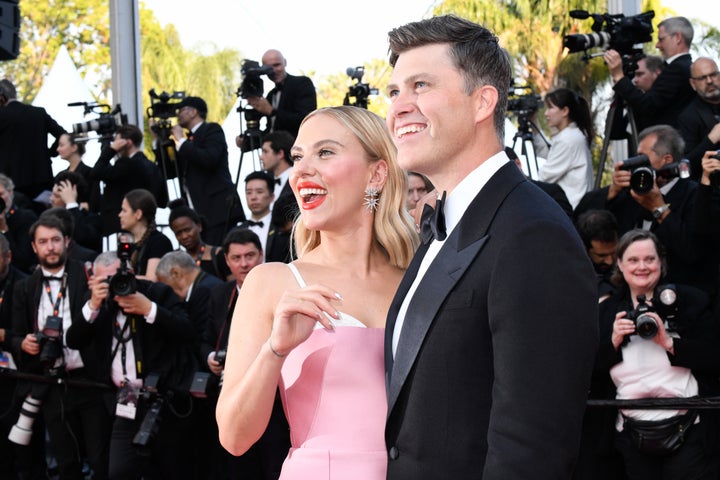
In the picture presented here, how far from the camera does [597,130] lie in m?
8.08

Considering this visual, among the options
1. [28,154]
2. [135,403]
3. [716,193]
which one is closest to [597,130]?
[716,193]

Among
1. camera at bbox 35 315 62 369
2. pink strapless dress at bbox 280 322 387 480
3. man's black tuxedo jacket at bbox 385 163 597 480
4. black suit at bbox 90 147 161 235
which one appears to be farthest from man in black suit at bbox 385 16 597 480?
black suit at bbox 90 147 161 235

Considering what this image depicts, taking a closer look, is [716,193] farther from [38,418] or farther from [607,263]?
[38,418]

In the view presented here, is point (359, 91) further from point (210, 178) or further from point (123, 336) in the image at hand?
point (123, 336)

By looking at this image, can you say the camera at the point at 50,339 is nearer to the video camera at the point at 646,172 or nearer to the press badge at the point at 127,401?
the press badge at the point at 127,401

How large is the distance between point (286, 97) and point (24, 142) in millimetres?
2629

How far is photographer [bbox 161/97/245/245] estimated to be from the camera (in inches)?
328

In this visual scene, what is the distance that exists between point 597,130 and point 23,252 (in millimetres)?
4316

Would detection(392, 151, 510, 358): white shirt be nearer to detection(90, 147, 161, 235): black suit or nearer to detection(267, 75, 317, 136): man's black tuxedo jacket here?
detection(267, 75, 317, 136): man's black tuxedo jacket

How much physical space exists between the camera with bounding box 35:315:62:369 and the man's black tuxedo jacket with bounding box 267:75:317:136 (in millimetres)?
2517

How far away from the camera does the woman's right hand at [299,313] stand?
2.08m

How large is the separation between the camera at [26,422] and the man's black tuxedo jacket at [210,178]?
2342 mm

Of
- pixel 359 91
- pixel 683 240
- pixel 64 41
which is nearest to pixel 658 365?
pixel 683 240

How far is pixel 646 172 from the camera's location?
5.45m
